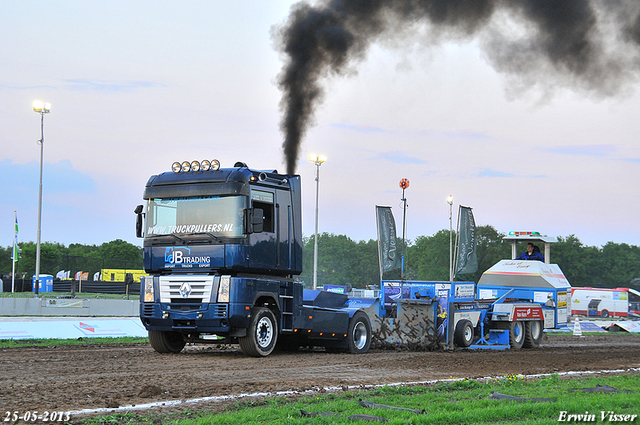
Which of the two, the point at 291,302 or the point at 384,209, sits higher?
the point at 384,209

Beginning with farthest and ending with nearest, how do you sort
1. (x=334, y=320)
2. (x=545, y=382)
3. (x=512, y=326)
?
(x=512, y=326)
(x=334, y=320)
(x=545, y=382)

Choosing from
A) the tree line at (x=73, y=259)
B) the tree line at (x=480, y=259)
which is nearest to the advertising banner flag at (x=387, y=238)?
the tree line at (x=73, y=259)

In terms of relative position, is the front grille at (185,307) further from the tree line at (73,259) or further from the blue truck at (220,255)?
the tree line at (73,259)

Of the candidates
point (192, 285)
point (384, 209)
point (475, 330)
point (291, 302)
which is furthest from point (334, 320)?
point (384, 209)

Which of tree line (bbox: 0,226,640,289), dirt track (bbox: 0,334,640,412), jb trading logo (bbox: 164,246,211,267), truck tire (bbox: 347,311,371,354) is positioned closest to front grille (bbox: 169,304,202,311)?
jb trading logo (bbox: 164,246,211,267)

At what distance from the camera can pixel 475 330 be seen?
18.8m

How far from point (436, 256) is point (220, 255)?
108m

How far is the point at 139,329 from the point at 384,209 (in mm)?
18225

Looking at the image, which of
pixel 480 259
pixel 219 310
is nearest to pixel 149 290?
pixel 219 310

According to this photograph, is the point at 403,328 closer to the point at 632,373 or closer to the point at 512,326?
the point at 512,326

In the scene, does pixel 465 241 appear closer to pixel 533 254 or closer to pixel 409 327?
pixel 533 254

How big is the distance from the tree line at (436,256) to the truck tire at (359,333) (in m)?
79.9

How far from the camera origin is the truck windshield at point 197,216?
13383 mm

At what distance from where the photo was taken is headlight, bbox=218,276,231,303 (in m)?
13.2
